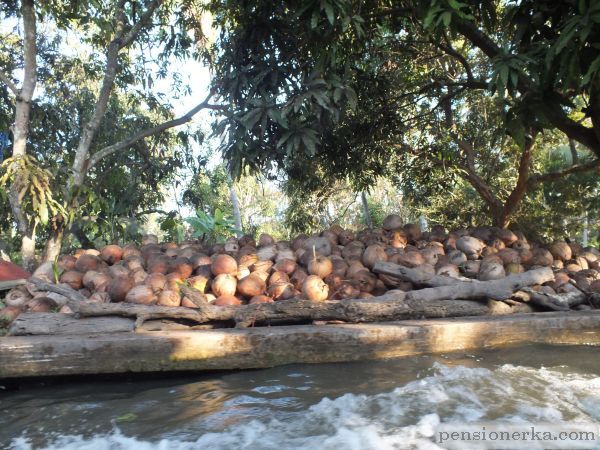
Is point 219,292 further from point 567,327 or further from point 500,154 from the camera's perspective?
point 500,154

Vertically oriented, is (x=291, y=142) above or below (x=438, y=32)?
below

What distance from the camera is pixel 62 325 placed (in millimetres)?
3117

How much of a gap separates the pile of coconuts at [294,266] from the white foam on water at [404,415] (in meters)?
1.38

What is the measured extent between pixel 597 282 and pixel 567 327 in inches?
40.8

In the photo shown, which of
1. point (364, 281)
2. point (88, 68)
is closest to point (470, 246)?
point (364, 281)

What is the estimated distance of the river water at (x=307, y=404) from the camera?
2.13 meters

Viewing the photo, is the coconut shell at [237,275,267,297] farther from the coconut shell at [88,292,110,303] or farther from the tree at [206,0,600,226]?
the tree at [206,0,600,226]

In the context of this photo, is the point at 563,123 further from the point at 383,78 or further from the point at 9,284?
the point at 9,284

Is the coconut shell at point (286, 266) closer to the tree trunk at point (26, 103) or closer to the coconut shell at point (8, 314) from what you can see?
the coconut shell at point (8, 314)

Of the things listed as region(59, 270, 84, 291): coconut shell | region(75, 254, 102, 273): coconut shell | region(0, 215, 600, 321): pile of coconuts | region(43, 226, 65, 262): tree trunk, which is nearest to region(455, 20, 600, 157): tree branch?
region(0, 215, 600, 321): pile of coconuts

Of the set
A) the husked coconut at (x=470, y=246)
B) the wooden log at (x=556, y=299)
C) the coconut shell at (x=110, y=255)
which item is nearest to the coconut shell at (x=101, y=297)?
the coconut shell at (x=110, y=255)

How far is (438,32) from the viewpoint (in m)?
3.66

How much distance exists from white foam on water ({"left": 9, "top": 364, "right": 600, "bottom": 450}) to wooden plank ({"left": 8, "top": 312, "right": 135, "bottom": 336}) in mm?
952

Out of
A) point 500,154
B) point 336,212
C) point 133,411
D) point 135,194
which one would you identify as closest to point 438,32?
point 133,411
